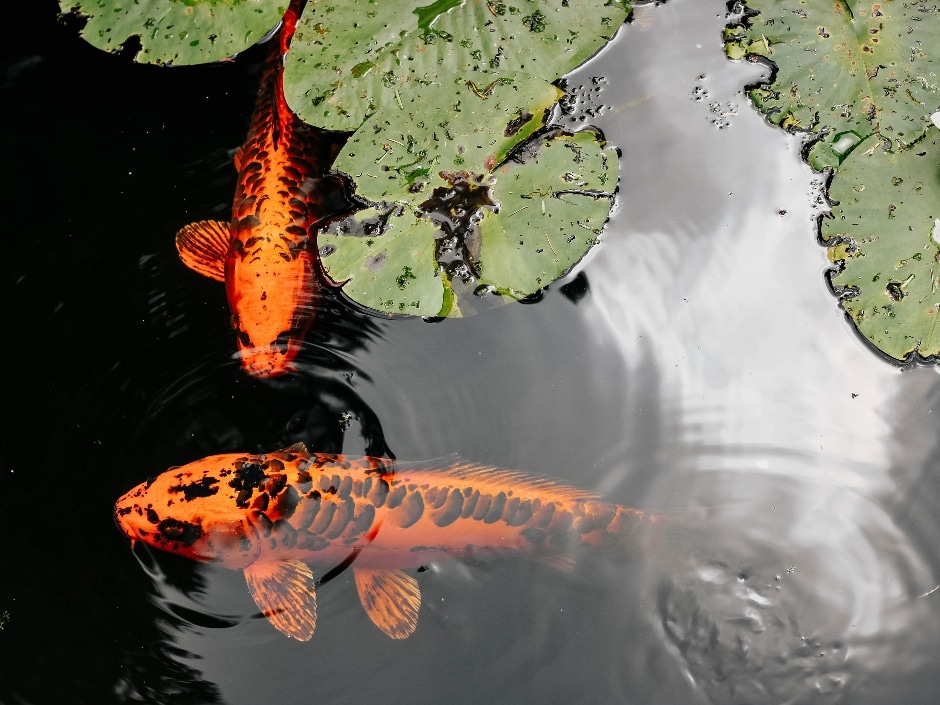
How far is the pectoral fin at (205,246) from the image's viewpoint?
2.98 metres

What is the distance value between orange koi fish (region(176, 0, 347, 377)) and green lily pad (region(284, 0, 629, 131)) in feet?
1.06

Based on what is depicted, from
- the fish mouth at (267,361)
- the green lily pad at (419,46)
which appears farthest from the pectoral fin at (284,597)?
the green lily pad at (419,46)

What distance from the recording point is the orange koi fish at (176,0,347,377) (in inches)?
111

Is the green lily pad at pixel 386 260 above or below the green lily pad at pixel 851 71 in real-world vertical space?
below

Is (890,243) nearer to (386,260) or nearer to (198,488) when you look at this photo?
(386,260)

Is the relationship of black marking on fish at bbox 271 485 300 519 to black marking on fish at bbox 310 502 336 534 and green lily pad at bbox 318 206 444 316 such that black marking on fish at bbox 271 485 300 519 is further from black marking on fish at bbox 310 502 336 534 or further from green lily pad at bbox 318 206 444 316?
green lily pad at bbox 318 206 444 316

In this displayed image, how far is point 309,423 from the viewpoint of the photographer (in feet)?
9.12

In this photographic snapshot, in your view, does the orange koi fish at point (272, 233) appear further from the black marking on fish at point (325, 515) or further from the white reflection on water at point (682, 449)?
the black marking on fish at point (325, 515)

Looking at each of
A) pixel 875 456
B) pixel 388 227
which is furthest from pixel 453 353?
pixel 875 456

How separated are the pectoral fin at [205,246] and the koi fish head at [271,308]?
12 centimetres

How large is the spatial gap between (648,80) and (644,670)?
2.22m

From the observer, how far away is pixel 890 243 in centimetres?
250

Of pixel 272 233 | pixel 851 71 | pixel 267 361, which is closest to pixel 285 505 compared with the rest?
pixel 267 361

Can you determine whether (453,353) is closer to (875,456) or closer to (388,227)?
(388,227)
